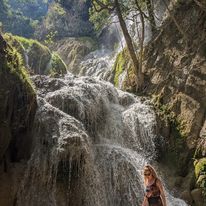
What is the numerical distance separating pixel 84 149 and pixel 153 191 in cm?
547

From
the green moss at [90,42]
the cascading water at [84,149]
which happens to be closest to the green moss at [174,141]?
the cascading water at [84,149]

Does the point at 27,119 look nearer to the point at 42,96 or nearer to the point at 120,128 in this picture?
the point at 42,96

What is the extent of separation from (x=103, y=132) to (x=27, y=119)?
12.8 ft

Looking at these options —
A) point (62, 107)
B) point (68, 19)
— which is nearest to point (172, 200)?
point (62, 107)

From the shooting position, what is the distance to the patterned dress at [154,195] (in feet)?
21.2

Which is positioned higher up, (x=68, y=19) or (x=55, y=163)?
(x=68, y=19)

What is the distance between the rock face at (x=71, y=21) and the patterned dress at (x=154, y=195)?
36.3 m

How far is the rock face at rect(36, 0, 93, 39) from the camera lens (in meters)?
42.1

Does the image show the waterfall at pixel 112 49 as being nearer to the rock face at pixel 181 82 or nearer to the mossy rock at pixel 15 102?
the rock face at pixel 181 82

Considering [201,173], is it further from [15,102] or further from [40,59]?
[40,59]

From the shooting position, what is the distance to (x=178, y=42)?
18234 mm

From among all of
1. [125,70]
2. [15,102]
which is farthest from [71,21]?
[15,102]

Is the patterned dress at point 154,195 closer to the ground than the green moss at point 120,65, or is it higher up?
closer to the ground

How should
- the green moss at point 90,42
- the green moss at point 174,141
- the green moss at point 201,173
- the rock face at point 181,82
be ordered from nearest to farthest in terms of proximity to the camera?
the green moss at point 201,173, the green moss at point 174,141, the rock face at point 181,82, the green moss at point 90,42
